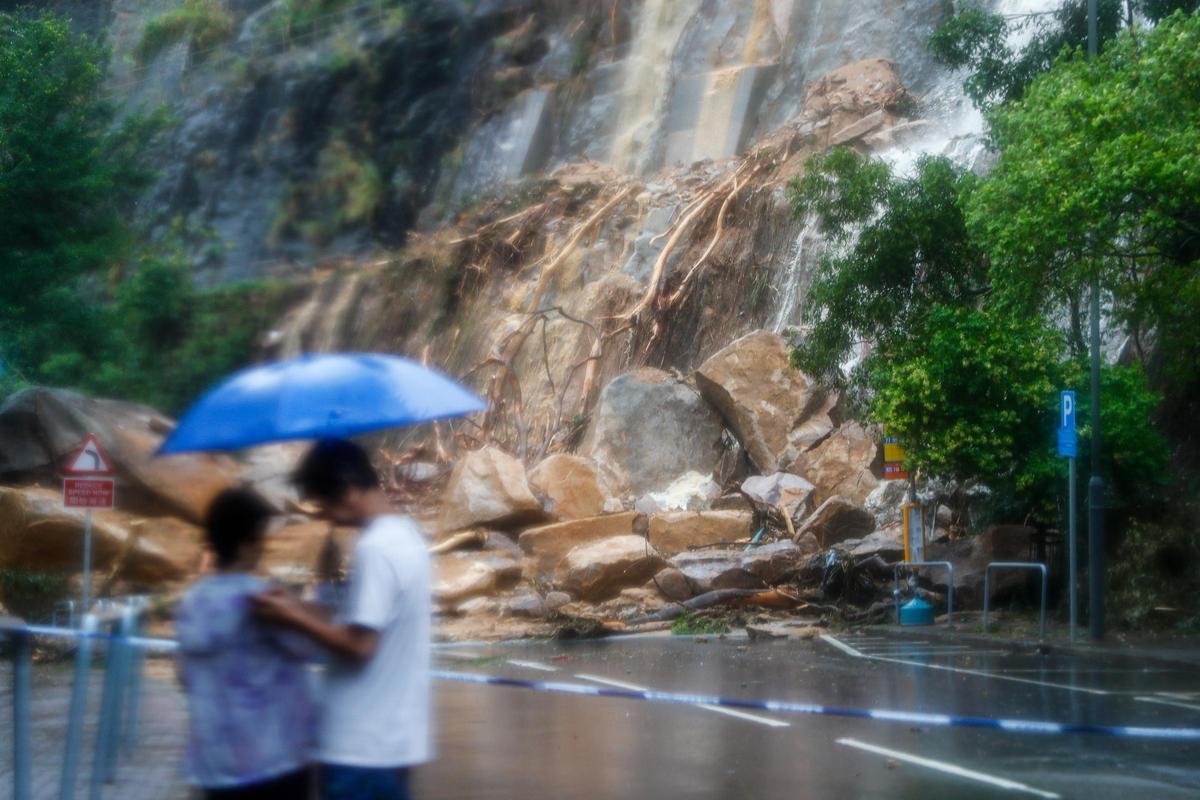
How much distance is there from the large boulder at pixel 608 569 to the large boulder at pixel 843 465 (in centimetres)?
615

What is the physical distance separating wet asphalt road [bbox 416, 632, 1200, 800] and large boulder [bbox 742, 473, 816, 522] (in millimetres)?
8735

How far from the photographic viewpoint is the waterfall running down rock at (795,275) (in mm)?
31531

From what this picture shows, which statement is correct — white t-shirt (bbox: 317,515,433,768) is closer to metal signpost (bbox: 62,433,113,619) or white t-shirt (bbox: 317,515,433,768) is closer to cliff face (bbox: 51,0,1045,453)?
cliff face (bbox: 51,0,1045,453)

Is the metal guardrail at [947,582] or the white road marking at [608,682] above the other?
the metal guardrail at [947,582]

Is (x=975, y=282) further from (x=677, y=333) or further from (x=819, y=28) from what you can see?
(x=819, y=28)

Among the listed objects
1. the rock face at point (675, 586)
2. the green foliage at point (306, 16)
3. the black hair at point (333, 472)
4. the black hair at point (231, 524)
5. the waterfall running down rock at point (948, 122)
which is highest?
the waterfall running down rock at point (948, 122)

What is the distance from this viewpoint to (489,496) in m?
22.8

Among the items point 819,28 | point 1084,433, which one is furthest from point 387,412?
point 819,28

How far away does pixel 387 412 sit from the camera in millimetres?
3826

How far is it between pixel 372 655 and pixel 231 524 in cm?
55

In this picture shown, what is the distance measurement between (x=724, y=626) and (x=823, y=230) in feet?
23.7

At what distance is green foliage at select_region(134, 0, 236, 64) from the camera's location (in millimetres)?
12758

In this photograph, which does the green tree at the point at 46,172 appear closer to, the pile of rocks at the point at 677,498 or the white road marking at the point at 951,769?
the pile of rocks at the point at 677,498

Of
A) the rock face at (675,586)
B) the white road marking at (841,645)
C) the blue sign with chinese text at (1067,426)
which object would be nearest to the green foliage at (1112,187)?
the blue sign with chinese text at (1067,426)
